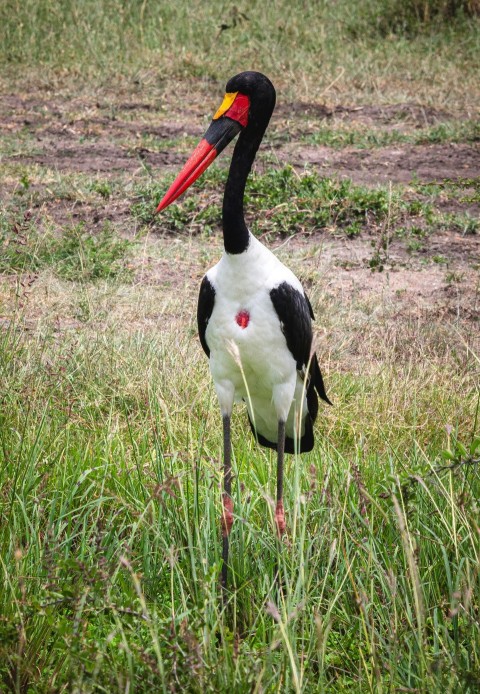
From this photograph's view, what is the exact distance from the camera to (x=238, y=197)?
8.93 ft

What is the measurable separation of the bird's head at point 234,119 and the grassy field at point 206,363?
0.69 meters

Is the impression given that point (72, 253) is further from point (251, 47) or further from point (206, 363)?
point (251, 47)

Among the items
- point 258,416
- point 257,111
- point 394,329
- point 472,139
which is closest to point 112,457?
point 258,416

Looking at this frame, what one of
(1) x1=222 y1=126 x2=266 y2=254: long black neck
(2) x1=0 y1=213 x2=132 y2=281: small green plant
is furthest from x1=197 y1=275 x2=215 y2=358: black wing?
(2) x1=0 y1=213 x2=132 y2=281: small green plant

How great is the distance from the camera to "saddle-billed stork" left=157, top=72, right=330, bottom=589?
2.68 m

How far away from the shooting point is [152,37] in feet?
31.0

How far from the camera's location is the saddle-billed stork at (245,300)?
8.78ft

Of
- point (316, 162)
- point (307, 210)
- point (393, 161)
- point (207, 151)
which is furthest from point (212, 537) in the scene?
point (393, 161)

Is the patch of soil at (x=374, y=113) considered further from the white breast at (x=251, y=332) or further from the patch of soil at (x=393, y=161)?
the white breast at (x=251, y=332)

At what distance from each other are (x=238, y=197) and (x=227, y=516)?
2.91 feet

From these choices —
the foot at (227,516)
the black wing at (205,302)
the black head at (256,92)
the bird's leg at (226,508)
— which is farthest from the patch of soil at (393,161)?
the foot at (227,516)

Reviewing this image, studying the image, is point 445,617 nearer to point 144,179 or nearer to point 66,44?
point 144,179

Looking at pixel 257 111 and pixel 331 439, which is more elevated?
pixel 257 111

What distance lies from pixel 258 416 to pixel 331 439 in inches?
17.6
